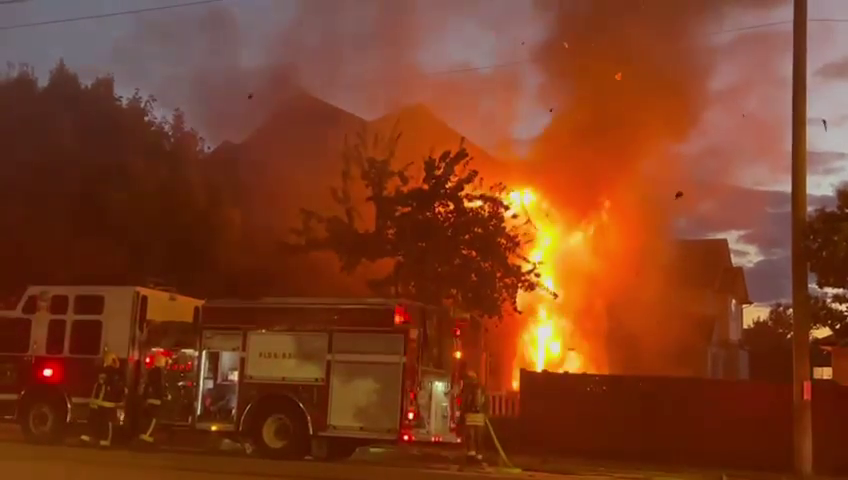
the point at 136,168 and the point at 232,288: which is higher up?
the point at 136,168

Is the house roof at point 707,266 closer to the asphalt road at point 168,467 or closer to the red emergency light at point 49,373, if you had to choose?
the asphalt road at point 168,467

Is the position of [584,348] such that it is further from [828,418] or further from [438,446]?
[438,446]

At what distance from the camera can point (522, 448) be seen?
20234 millimetres

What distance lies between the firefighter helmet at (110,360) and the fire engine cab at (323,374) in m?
1.59

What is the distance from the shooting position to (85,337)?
691 inches

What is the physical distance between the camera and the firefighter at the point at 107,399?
660 inches

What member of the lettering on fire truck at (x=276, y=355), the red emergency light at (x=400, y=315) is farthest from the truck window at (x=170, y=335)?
the red emergency light at (x=400, y=315)

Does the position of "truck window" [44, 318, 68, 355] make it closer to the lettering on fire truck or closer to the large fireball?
the lettering on fire truck

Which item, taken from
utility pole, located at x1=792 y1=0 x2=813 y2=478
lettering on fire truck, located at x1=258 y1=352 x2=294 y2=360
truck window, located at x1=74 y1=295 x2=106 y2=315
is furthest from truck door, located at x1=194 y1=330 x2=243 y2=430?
utility pole, located at x1=792 y1=0 x2=813 y2=478

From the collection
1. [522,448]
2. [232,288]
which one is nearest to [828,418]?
[522,448]

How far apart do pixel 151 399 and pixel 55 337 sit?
2390 mm

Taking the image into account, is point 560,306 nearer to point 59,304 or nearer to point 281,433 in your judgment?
point 281,433

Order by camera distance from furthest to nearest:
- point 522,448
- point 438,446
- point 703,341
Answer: point 703,341 → point 522,448 → point 438,446

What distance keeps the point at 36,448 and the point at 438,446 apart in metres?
6.55
